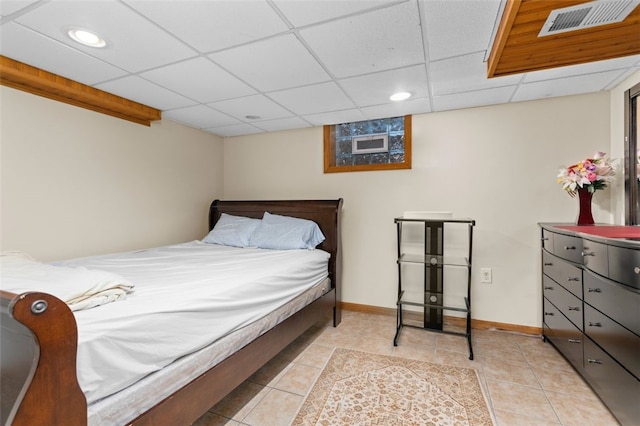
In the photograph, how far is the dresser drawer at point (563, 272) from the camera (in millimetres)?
1919

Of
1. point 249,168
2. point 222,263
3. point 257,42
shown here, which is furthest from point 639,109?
point 249,168

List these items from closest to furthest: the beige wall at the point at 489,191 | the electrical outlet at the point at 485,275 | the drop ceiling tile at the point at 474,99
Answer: the drop ceiling tile at the point at 474,99 → the beige wall at the point at 489,191 → the electrical outlet at the point at 485,275

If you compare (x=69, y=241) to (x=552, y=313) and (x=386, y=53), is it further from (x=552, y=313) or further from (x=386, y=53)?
(x=552, y=313)

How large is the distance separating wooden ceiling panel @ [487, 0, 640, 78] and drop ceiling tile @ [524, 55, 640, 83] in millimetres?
127

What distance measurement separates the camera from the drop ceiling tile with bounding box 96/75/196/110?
7.41 ft

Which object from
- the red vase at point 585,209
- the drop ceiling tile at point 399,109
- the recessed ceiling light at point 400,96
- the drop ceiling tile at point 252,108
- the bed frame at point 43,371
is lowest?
the bed frame at point 43,371

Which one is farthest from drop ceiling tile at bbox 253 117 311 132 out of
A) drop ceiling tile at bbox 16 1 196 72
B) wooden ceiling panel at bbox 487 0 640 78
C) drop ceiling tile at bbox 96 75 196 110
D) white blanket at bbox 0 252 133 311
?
white blanket at bbox 0 252 133 311

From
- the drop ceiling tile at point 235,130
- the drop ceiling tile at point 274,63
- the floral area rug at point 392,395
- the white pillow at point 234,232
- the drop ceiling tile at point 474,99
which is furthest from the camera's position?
the drop ceiling tile at point 235,130

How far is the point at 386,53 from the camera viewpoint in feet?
6.07

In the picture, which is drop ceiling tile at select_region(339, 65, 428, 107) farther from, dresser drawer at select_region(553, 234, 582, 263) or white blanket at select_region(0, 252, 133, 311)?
white blanket at select_region(0, 252, 133, 311)

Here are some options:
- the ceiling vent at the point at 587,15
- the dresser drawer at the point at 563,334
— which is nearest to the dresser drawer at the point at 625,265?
the dresser drawer at the point at 563,334

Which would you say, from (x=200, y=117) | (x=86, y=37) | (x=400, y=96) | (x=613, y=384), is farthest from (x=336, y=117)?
(x=613, y=384)

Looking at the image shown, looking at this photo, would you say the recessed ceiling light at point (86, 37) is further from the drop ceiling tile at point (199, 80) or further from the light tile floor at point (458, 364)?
the light tile floor at point (458, 364)

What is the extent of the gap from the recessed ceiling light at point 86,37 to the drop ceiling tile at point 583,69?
9.28 feet
